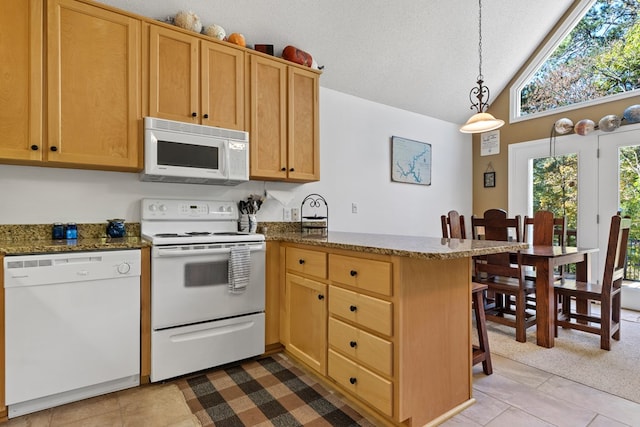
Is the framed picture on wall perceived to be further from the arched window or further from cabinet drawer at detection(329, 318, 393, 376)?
cabinet drawer at detection(329, 318, 393, 376)

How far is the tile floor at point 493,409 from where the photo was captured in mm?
1742

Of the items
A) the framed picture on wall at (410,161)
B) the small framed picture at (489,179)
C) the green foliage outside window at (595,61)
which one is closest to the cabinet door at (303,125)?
the framed picture on wall at (410,161)

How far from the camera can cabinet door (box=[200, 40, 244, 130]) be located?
2525 millimetres

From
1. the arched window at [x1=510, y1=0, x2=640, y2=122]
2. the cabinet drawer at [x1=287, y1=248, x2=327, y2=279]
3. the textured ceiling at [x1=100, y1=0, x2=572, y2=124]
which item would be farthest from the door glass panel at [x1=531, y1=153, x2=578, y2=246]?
the cabinet drawer at [x1=287, y1=248, x2=327, y2=279]

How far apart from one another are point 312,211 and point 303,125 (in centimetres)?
89

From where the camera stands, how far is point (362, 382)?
1.74m

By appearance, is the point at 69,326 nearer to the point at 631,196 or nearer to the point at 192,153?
the point at 192,153

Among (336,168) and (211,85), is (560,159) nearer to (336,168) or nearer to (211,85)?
(336,168)

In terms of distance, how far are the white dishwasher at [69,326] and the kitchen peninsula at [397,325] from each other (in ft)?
3.66

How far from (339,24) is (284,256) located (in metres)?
2.15

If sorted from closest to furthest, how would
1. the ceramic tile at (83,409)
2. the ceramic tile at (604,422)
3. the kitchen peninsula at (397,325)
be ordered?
the kitchen peninsula at (397,325)
the ceramic tile at (604,422)
the ceramic tile at (83,409)

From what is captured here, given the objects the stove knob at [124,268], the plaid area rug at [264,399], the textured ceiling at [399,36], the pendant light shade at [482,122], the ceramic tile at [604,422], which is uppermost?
the textured ceiling at [399,36]

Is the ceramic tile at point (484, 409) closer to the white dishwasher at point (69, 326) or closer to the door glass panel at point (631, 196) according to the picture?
the white dishwasher at point (69, 326)

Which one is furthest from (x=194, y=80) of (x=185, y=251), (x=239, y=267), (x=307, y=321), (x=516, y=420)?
(x=516, y=420)
